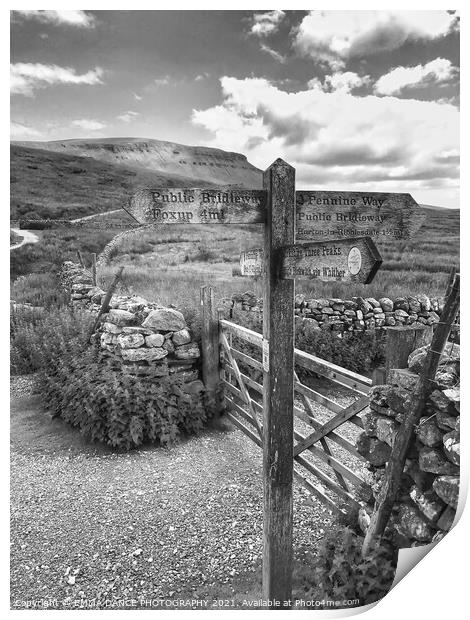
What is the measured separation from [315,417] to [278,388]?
2.23 metres

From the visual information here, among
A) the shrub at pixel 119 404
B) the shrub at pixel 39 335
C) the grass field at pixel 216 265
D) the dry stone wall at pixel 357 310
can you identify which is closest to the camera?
the shrub at pixel 119 404

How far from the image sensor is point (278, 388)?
7.18 ft

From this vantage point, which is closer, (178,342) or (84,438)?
(84,438)

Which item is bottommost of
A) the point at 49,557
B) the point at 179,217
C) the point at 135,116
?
the point at 49,557

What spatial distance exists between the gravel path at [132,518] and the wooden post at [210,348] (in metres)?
0.61

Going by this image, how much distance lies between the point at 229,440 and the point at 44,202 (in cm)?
326

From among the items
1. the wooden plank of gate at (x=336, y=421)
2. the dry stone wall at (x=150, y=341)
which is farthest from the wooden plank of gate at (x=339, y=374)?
the dry stone wall at (x=150, y=341)

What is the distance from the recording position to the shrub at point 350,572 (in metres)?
2.20

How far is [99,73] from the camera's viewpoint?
9.62ft

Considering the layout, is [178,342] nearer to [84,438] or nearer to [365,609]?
[84,438]

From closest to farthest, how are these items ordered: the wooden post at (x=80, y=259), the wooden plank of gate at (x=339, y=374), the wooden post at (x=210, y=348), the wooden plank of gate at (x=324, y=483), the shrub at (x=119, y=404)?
the wooden plank of gate at (x=339, y=374)
the wooden plank of gate at (x=324, y=483)
the shrub at (x=119, y=404)
the wooden post at (x=210, y=348)
the wooden post at (x=80, y=259)

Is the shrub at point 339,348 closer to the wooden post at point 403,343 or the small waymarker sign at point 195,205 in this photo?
the wooden post at point 403,343

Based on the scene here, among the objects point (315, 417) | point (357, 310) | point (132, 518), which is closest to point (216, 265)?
point (357, 310)
